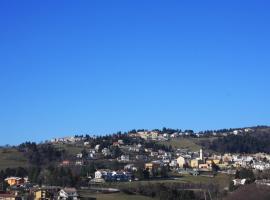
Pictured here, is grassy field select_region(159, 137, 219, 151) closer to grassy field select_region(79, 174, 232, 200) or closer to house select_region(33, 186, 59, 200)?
grassy field select_region(79, 174, 232, 200)

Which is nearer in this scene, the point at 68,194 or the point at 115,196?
the point at 68,194

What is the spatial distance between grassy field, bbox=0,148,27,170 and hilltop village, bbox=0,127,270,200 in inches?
62.5

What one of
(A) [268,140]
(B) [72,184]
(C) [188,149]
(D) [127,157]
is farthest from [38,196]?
(A) [268,140]

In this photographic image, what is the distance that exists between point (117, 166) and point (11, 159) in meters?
18.8

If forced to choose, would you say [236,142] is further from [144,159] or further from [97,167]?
[97,167]

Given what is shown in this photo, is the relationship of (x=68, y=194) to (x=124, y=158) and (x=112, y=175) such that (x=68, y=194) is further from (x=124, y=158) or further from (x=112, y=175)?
(x=124, y=158)

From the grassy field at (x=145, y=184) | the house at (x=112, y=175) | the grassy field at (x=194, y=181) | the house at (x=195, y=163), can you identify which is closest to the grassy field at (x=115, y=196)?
the grassy field at (x=145, y=184)

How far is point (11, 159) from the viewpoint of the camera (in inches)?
4242

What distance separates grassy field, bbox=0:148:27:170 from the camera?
9991 centimetres

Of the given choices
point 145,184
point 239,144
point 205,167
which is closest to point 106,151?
point 205,167

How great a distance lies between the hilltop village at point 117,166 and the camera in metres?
74.8

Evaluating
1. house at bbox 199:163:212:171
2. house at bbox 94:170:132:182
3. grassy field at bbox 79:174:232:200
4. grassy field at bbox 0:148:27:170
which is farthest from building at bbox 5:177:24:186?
house at bbox 199:163:212:171

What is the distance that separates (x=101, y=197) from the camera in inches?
2430

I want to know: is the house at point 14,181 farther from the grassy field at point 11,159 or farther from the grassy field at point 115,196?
the grassy field at point 115,196
